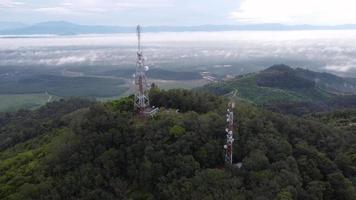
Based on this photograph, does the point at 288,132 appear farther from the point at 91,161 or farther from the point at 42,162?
the point at 42,162

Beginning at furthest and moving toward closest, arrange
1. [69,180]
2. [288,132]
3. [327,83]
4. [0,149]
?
[327,83]
[0,149]
[288,132]
[69,180]

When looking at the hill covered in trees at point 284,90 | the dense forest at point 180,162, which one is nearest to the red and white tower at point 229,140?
the dense forest at point 180,162

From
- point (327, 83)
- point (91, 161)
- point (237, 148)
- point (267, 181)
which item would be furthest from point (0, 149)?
point (327, 83)

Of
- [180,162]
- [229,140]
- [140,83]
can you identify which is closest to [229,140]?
[229,140]

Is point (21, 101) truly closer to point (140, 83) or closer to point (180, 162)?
point (140, 83)

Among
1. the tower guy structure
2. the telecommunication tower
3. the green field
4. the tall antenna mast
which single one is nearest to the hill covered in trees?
the green field

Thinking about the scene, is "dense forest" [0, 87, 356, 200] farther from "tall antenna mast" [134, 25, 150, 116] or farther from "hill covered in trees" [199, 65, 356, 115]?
"hill covered in trees" [199, 65, 356, 115]

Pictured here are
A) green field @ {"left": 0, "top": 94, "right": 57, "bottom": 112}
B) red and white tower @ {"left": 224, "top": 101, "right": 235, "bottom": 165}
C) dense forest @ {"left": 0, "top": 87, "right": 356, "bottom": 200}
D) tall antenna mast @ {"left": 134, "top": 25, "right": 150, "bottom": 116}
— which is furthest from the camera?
green field @ {"left": 0, "top": 94, "right": 57, "bottom": 112}
